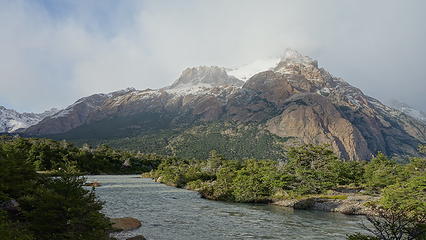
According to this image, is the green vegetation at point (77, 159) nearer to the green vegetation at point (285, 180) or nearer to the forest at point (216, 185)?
the forest at point (216, 185)

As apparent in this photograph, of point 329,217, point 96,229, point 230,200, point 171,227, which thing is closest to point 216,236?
point 171,227

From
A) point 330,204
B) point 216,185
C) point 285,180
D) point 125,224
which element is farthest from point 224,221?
point 216,185

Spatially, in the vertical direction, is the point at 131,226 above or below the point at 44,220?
below

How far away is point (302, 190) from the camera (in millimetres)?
58375

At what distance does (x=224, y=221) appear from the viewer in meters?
37.8

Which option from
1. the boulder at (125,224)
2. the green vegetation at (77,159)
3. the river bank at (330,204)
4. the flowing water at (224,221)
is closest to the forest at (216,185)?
the green vegetation at (77,159)

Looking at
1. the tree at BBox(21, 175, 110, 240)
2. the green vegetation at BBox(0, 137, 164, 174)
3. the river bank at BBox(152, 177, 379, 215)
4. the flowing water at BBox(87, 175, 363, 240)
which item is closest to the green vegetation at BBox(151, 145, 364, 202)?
the river bank at BBox(152, 177, 379, 215)

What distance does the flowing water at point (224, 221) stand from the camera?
1208 inches

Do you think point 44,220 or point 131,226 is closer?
point 44,220

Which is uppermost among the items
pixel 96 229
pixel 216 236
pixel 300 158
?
pixel 300 158

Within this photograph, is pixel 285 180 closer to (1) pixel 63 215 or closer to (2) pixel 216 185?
(2) pixel 216 185

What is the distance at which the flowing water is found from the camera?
3069 centimetres

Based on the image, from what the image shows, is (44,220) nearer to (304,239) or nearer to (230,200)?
(304,239)

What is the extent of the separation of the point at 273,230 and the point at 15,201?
79.1 feet
